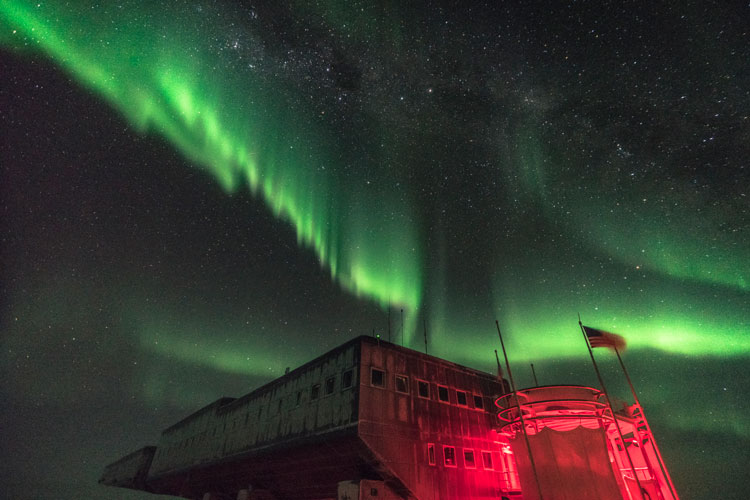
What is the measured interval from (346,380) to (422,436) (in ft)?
18.8

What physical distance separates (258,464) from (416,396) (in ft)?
47.6

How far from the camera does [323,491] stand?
27688 mm

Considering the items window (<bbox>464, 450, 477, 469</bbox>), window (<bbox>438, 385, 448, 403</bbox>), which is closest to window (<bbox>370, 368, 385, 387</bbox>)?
window (<bbox>438, 385, 448, 403</bbox>)

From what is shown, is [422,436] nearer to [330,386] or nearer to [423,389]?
[423,389]

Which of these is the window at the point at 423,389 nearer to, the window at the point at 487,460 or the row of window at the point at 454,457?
the row of window at the point at 454,457

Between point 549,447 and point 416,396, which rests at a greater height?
point 416,396

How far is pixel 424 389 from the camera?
25.5m

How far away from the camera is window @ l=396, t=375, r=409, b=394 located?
24.1 m

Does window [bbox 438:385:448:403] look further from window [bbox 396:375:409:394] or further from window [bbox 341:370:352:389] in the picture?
window [bbox 341:370:352:389]

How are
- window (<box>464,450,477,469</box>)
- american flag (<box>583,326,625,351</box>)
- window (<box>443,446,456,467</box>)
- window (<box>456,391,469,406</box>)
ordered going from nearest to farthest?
american flag (<box>583,326,625,351</box>) → window (<box>443,446,456,467</box>) → window (<box>464,450,477,469</box>) → window (<box>456,391,469,406</box>)

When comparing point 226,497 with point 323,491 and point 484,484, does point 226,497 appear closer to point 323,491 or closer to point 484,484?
point 323,491

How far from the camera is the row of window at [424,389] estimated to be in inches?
918

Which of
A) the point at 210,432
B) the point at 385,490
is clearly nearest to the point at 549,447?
the point at 385,490

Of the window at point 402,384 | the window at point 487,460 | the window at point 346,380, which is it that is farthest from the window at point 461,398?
the window at point 346,380
